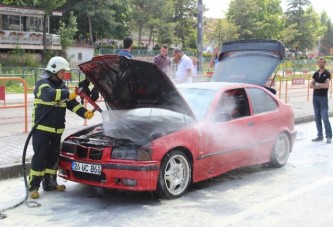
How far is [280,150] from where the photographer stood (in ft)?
24.8

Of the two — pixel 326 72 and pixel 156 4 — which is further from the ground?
pixel 156 4

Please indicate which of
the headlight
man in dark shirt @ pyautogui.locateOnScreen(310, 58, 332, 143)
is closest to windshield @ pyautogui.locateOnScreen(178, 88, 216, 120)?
the headlight

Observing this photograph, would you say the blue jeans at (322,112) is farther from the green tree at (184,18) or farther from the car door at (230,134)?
the green tree at (184,18)

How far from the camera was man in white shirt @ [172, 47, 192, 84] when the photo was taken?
32.7 feet

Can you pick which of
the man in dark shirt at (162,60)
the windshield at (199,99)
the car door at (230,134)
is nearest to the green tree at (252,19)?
the man in dark shirt at (162,60)

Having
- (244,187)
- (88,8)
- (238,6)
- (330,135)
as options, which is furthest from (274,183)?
(238,6)

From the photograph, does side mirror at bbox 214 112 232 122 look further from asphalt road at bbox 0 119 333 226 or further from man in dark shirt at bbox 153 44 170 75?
man in dark shirt at bbox 153 44 170 75

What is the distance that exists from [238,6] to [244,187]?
58.5 meters

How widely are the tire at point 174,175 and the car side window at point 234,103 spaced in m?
1.13

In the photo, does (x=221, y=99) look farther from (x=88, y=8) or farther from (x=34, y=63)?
(x=88, y=8)

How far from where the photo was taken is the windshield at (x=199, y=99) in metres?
6.29

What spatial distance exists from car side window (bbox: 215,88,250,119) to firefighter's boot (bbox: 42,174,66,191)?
2350 millimetres

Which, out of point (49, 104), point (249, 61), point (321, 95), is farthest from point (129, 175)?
point (321, 95)

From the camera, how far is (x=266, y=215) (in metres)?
5.09
